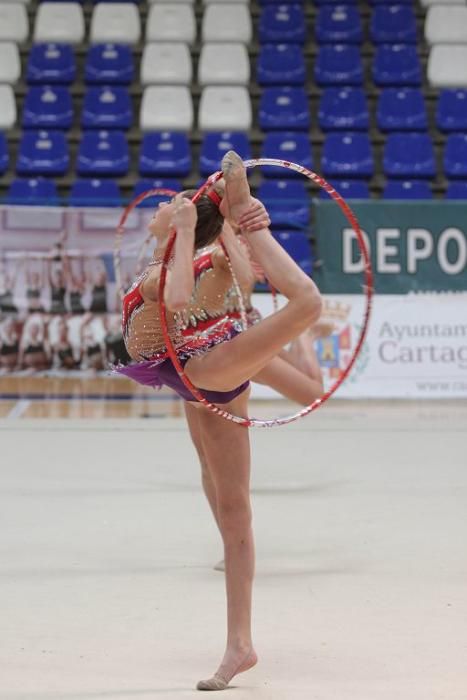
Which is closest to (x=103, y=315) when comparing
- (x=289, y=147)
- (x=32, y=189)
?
(x=32, y=189)

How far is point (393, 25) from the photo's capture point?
42.7 feet

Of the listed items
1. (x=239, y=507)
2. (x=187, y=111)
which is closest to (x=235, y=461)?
(x=239, y=507)

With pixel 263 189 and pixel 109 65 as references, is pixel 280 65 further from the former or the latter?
pixel 263 189

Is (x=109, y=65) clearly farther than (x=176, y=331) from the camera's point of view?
Yes

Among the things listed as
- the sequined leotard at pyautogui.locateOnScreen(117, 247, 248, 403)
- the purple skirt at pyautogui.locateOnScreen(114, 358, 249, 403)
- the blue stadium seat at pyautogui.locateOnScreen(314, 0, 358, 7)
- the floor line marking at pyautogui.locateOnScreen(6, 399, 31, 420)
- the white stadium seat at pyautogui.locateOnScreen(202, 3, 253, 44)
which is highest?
the blue stadium seat at pyautogui.locateOnScreen(314, 0, 358, 7)

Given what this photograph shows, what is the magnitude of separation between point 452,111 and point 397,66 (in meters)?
0.90

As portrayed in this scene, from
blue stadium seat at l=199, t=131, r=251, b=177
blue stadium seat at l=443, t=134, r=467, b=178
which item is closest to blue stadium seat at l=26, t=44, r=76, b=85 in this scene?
blue stadium seat at l=199, t=131, r=251, b=177

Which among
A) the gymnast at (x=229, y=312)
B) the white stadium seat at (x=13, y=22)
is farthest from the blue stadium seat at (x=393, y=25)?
the gymnast at (x=229, y=312)

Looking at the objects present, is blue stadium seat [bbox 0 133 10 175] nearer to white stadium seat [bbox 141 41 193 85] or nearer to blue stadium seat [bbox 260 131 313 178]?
white stadium seat [bbox 141 41 193 85]

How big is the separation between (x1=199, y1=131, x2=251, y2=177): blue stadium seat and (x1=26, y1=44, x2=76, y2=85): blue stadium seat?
1.96 meters

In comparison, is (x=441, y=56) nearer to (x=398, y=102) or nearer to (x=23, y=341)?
(x=398, y=102)

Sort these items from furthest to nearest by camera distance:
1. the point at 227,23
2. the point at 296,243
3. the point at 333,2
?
the point at 333,2
the point at 227,23
the point at 296,243

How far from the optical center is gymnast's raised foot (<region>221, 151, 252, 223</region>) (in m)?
2.72

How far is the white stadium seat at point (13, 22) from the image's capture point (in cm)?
1292
